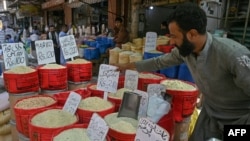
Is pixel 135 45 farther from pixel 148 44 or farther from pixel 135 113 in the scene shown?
pixel 135 113

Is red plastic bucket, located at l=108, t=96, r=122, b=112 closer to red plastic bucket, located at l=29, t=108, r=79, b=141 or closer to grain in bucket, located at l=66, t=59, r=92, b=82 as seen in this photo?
red plastic bucket, located at l=29, t=108, r=79, b=141

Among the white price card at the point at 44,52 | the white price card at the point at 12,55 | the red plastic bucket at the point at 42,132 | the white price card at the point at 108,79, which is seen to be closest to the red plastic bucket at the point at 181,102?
the white price card at the point at 108,79

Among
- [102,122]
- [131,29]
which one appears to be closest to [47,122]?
[102,122]

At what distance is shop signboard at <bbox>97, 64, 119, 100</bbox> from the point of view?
60.0 inches

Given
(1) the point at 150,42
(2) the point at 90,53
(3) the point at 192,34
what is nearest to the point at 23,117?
(3) the point at 192,34

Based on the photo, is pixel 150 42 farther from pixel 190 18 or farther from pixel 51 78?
pixel 190 18

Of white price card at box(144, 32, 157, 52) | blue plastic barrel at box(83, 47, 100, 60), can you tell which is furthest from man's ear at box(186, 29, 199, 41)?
blue plastic barrel at box(83, 47, 100, 60)

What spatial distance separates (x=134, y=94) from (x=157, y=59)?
0.37 m

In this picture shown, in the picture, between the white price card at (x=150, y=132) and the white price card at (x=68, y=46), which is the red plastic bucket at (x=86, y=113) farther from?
the white price card at (x=68, y=46)

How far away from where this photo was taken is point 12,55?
198cm

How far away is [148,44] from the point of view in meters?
2.95

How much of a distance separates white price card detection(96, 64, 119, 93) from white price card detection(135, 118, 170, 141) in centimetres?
62

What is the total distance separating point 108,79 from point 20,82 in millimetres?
698

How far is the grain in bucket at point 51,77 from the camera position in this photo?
1.85 m
